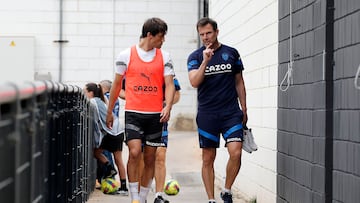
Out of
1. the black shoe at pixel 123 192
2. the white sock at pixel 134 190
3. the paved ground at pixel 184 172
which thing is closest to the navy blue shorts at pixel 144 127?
the white sock at pixel 134 190

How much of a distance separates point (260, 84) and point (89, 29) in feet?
39.2

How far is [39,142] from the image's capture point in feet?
12.0

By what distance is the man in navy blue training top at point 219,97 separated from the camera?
271 inches

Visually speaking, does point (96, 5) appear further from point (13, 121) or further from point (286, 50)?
point (13, 121)

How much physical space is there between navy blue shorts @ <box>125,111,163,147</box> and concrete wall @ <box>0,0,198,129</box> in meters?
12.2

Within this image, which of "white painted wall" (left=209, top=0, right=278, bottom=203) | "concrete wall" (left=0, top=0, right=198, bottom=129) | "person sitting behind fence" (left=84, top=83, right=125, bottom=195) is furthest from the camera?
"concrete wall" (left=0, top=0, right=198, bottom=129)

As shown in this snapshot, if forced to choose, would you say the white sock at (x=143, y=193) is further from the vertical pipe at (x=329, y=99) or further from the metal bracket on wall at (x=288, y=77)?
the vertical pipe at (x=329, y=99)

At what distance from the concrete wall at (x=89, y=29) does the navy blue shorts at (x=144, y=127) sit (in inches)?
479

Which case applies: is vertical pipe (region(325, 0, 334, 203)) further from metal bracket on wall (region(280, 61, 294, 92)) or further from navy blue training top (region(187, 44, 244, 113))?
navy blue training top (region(187, 44, 244, 113))

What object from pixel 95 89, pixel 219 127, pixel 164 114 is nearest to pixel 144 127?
pixel 164 114

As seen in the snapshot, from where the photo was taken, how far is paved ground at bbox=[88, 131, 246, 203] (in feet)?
29.2

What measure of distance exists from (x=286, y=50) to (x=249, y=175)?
220 centimetres

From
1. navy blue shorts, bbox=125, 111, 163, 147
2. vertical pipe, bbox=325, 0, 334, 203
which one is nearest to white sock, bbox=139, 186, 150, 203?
navy blue shorts, bbox=125, 111, 163, 147

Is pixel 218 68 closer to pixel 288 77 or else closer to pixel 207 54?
pixel 207 54
